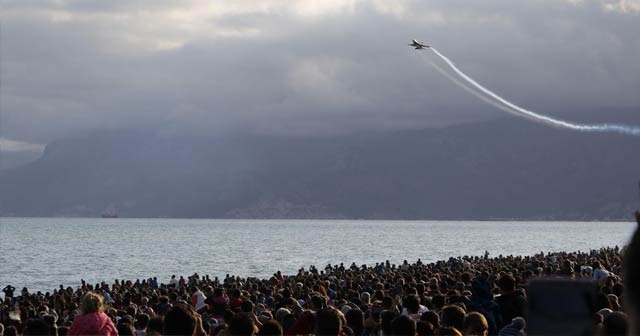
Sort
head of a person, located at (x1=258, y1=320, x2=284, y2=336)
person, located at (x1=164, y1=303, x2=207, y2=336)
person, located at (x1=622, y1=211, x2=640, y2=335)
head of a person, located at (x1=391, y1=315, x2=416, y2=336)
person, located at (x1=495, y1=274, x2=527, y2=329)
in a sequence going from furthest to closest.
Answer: person, located at (x1=495, y1=274, x2=527, y2=329), head of a person, located at (x1=391, y1=315, x2=416, y2=336), head of a person, located at (x1=258, y1=320, x2=284, y2=336), person, located at (x1=164, y1=303, x2=207, y2=336), person, located at (x1=622, y1=211, x2=640, y2=335)

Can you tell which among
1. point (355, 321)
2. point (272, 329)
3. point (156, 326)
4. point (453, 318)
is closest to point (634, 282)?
point (272, 329)

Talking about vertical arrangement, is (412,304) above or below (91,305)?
below

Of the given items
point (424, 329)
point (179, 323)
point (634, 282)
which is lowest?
point (424, 329)

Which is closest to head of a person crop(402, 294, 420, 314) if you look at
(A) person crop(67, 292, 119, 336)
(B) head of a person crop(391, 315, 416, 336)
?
(B) head of a person crop(391, 315, 416, 336)

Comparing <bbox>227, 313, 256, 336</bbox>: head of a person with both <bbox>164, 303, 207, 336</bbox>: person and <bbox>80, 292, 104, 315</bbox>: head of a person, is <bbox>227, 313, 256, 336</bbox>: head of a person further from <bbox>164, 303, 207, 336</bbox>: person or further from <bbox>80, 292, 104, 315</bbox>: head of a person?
<bbox>80, 292, 104, 315</bbox>: head of a person

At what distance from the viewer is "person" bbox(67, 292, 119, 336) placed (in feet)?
27.5

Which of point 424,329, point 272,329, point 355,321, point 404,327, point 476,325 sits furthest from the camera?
point 355,321

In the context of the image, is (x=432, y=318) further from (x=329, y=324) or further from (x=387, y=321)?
(x=329, y=324)

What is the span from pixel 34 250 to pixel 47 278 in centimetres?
5386

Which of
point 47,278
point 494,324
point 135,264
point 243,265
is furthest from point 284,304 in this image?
point 135,264

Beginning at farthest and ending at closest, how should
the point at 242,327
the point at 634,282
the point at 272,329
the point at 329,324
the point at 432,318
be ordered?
the point at 432,318
the point at 329,324
the point at 272,329
the point at 242,327
the point at 634,282

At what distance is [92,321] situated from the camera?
8.42 meters

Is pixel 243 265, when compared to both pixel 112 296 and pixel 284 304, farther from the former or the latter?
pixel 284 304

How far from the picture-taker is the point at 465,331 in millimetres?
8742
